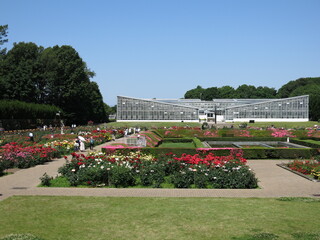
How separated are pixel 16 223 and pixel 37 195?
355cm

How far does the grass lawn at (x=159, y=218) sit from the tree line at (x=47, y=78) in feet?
175

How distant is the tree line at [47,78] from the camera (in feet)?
200

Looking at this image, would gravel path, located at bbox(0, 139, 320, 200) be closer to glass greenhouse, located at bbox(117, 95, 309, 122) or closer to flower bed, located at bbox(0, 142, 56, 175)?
flower bed, located at bbox(0, 142, 56, 175)

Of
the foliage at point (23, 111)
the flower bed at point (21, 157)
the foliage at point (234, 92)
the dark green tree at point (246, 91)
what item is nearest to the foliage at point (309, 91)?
the foliage at point (234, 92)

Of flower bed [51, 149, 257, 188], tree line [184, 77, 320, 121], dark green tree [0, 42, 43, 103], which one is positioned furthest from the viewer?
tree line [184, 77, 320, 121]

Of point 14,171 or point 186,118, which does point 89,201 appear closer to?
point 14,171

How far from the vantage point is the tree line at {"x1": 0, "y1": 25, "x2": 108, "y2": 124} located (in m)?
60.8

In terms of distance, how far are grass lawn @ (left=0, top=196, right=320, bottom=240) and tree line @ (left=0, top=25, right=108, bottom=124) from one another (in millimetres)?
53371

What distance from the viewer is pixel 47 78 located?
217 feet

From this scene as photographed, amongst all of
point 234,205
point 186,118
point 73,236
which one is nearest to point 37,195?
point 73,236

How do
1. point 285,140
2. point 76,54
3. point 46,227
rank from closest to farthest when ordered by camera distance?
1. point 46,227
2. point 285,140
3. point 76,54

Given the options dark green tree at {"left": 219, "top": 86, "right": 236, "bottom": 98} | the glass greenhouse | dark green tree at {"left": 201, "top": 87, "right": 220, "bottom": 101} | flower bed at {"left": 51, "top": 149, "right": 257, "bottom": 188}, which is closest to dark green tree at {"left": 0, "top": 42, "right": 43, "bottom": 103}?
the glass greenhouse

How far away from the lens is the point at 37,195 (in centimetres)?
1225

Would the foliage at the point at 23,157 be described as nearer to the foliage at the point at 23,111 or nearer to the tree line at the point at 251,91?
the foliage at the point at 23,111
